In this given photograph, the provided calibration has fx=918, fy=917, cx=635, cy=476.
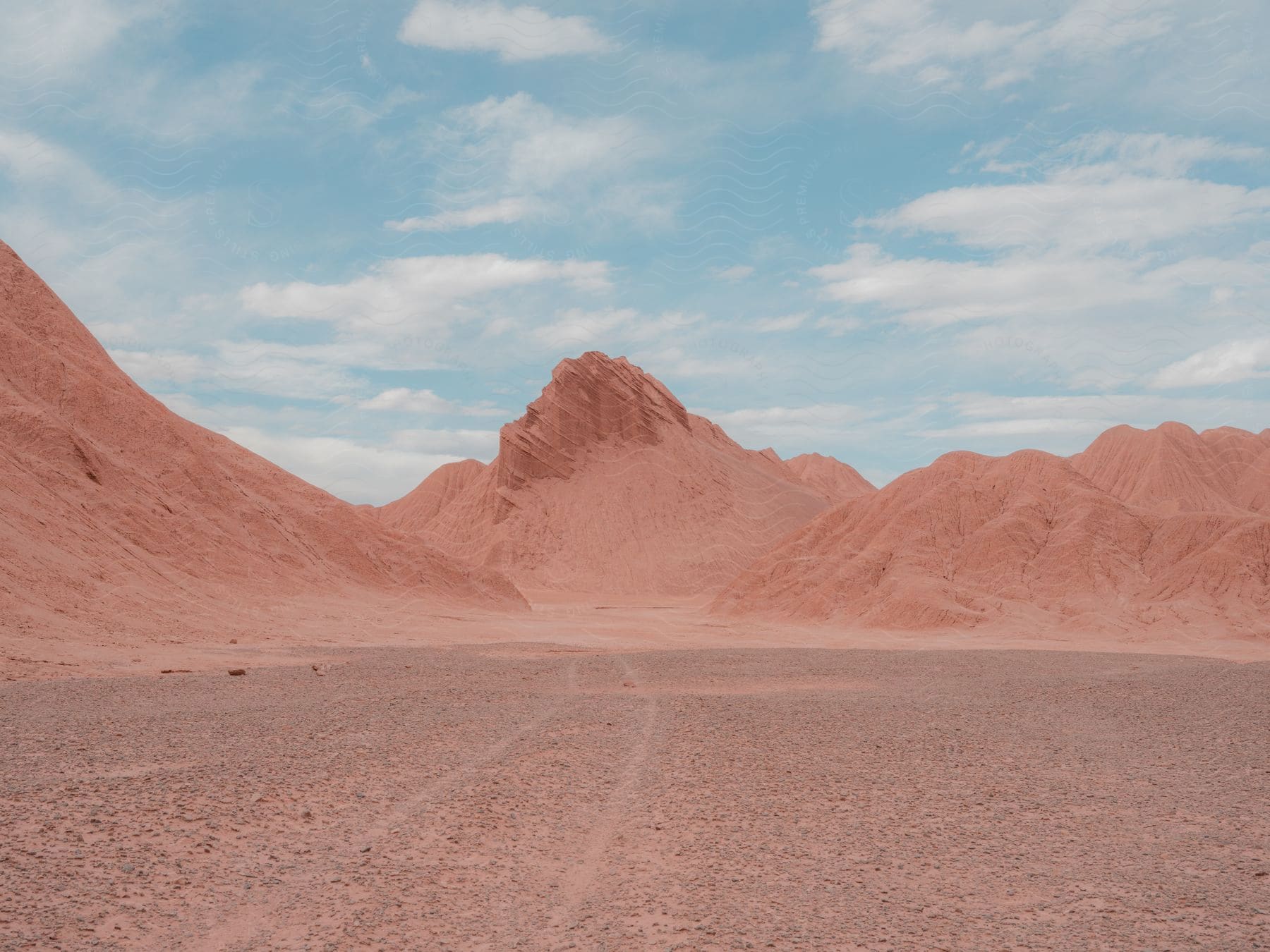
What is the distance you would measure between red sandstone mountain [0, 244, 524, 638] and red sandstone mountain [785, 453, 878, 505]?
7985 centimetres

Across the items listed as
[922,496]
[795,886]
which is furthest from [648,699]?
[922,496]

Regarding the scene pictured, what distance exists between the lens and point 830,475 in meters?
130

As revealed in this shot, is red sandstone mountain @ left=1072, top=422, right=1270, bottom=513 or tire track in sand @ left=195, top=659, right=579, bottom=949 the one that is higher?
red sandstone mountain @ left=1072, top=422, right=1270, bottom=513

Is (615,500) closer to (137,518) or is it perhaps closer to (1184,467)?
(137,518)

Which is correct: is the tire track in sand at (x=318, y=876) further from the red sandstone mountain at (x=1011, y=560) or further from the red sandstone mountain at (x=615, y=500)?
the red sandstone mountain at (x=615, y=500)

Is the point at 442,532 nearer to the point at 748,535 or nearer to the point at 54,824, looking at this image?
the point at 748,535

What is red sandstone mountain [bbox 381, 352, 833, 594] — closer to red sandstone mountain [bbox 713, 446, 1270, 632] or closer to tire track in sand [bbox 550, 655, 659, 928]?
red sandstone mountain [bbox 713, 446, 1270, 632]

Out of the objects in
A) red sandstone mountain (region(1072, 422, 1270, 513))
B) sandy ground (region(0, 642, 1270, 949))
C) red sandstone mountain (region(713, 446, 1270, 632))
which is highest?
red sandstone mountain (region(1072, 422, 1270, 513))

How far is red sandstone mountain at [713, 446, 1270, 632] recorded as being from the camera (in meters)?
34.8

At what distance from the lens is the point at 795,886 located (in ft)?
21.4

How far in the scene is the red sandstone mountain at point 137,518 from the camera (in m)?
26.3

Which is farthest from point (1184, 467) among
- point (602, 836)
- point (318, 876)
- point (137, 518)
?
point (318, 876)

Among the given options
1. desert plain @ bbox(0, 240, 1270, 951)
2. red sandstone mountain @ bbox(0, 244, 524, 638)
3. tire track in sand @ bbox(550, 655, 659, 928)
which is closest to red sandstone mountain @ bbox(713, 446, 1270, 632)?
desert plain @ bbox(0, 240, 1270, 951)

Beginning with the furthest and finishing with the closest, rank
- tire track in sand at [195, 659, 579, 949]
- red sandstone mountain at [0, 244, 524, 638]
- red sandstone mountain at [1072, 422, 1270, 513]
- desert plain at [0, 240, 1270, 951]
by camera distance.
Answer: red sandstone mountain at [1072, 422, 1270, 513], red sandstone mountain at [0, 244, 524, 638], desert plain at [0, 240, 1270, 951], tire track in sand at [195, 659, 579, 949]
